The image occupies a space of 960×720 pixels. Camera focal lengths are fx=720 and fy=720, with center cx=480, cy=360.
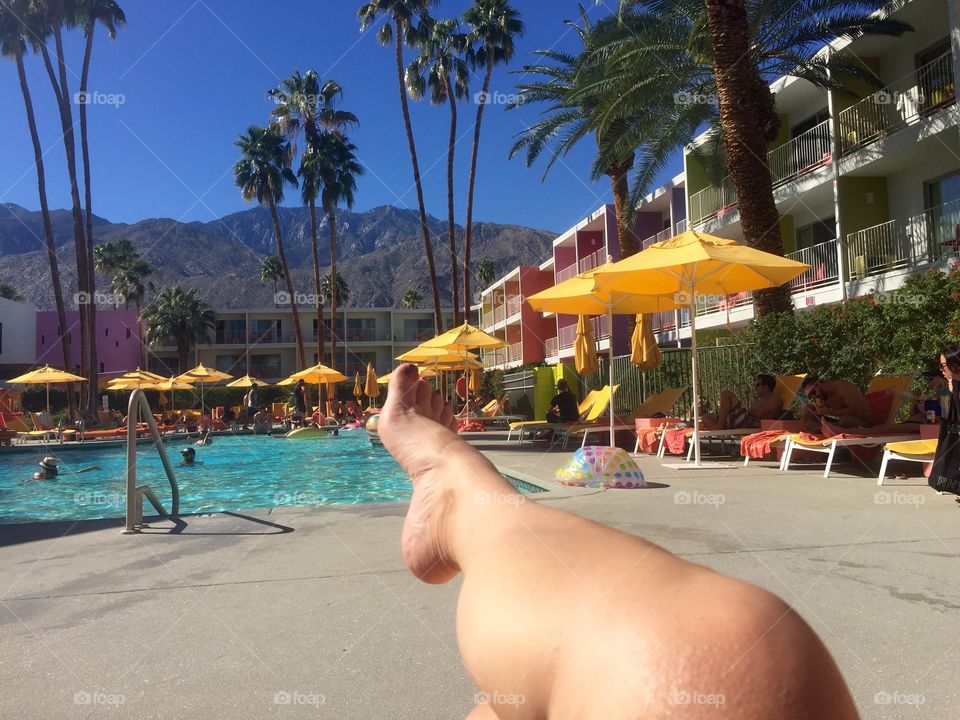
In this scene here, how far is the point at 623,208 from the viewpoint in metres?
17.6

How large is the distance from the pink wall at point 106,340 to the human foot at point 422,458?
159 feet

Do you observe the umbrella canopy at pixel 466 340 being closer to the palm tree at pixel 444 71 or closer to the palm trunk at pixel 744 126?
the palm trunk at pixel 744 126

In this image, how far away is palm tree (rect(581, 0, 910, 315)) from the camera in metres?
10.5

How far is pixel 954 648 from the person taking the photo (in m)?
2.14

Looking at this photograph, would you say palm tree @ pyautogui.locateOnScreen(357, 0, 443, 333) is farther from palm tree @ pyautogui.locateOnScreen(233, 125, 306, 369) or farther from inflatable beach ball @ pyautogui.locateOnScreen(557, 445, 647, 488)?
inflatable beach ball @ pyautogui.locateOnScreen(557, 445, 647, 488)

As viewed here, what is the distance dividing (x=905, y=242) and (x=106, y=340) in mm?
45612

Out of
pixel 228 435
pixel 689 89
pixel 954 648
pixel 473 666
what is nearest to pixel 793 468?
pixel 954 648

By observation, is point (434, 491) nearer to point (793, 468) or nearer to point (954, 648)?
point (954, 648)

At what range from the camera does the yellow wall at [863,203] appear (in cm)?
1606

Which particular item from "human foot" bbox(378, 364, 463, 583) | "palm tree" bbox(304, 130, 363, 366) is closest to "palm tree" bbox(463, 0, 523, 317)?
"palm tree" bbox(304, 130, 363, 366)

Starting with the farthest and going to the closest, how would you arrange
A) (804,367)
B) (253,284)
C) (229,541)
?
(253,284)
(804,367)
(229,541)

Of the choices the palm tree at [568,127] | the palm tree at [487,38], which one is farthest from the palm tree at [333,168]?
the palm tree at [568,127]

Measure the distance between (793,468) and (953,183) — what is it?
32.8 feet

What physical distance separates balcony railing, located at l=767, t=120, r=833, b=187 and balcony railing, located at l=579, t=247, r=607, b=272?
9.91 m
